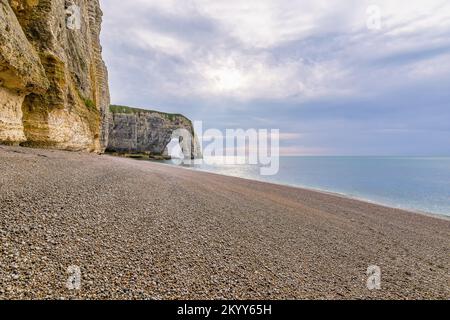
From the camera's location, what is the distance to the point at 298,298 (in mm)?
4789

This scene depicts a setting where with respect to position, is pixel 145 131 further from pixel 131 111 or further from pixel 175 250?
pixel 175 250

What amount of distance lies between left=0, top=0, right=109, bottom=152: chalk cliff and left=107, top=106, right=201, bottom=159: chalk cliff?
64496 mm

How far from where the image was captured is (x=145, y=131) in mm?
97250

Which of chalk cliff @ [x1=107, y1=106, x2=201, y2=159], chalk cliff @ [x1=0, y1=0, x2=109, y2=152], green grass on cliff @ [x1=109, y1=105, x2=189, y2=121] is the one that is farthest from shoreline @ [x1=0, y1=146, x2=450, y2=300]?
green grass on cliff @ [x1=109, y1=105, x2=189, y2=121]

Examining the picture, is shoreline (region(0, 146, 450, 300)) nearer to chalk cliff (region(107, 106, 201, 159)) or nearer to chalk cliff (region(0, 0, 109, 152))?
chalk cliff (region(0, 0, 109, 152))

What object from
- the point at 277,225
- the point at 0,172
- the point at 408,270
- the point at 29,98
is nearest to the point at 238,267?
the point at 277,225

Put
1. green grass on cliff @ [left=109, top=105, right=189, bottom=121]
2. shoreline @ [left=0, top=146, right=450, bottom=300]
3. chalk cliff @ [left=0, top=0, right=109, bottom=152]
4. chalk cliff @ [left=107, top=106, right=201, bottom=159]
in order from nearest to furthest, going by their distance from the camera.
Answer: shoreline @ [left=0, top=146, right=450, bottom=300] → chalk cliff @ [left=0, top=0, right=109, bottom=152] → chalk cliff @ [left=107, top=106, right=201, bottom=159] → green grass on cliff @ [left=109, top=105, right=189, bottom=121]

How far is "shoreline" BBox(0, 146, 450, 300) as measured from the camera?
4.23 meters

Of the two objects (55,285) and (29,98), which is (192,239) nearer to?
(55,285)

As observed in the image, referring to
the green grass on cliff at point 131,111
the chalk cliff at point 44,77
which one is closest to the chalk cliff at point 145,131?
the green grass on cliff at point 131,111

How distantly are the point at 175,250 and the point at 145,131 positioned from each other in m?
98.1

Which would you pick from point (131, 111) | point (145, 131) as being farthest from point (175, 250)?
point (145, 131)

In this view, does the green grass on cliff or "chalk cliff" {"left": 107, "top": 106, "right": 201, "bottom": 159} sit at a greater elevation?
the green grass on cliff
